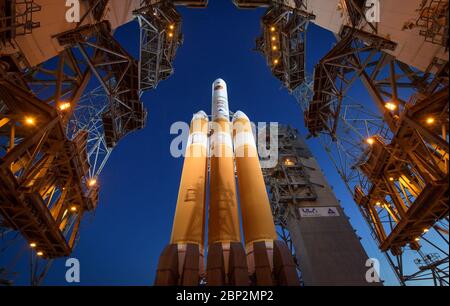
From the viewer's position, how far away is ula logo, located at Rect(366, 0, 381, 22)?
15.0 m

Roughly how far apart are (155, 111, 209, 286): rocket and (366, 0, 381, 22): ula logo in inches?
460

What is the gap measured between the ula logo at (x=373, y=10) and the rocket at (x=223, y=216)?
9963 mm

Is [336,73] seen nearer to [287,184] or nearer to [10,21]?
[287,184]

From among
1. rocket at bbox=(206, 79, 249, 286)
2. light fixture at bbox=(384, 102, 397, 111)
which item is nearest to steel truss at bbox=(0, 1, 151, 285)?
rocket at bbox=(206, 79, 249, 286)

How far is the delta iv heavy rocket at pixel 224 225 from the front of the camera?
365 inches

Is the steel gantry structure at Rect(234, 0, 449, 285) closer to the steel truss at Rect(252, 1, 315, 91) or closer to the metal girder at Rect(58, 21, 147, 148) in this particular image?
the steel truss at Rect(252, 1, 315, 91)

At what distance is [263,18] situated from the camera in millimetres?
21938

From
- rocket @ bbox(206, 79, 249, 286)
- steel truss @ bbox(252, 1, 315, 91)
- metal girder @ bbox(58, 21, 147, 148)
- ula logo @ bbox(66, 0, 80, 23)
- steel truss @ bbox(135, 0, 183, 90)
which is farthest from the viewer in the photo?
steel truss @ bbox(252, 1, 315, 91)

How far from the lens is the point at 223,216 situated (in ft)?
38.5

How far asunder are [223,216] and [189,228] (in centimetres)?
158

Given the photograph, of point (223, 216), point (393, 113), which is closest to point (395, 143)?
point (393, 113)
